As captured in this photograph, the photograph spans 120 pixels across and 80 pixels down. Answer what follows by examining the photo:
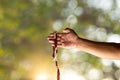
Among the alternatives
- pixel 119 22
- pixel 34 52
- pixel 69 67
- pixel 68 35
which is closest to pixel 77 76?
pixel 69 67

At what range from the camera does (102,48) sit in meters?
2.01

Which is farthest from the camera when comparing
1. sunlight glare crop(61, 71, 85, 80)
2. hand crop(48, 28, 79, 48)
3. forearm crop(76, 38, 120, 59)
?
sunlight glare crop(61, 71, 85, 80)

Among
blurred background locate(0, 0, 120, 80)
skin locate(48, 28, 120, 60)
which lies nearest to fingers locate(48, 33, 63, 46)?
skin locate(48, 28, 120, 60)

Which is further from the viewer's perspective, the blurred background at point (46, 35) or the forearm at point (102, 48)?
the blurred background at point (46, 35)

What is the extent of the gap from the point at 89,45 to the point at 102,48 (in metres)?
0.08

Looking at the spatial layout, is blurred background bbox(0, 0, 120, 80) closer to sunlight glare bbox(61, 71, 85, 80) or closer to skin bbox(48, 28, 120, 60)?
sunlight glare bbox(61, 71, 85, 80)

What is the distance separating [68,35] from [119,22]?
16.4 ft

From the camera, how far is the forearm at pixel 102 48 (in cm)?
196

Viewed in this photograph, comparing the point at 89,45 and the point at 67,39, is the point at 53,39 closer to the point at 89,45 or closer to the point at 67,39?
the point at 67,39

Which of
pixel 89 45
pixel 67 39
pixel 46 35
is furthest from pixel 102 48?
pixel 46 35

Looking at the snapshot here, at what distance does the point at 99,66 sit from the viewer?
666 centimetres

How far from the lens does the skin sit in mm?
1971

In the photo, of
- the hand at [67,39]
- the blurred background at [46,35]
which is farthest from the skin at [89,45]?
the blurred background at [46,35]

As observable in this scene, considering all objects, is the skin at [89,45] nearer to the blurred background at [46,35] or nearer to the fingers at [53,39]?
the fingers at [53,39]
